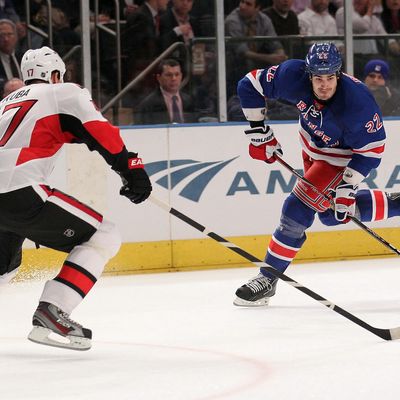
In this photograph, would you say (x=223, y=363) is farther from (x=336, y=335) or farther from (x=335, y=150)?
(x=335, y=150)

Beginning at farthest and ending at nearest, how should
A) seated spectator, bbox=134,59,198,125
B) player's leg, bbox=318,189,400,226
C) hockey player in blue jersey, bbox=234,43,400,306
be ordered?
seated spectator, bbox=134,59,198,125 → player's leg, bbox=318,189,400,226 → hockey player in blue jersey, bbox=234,43,400,306

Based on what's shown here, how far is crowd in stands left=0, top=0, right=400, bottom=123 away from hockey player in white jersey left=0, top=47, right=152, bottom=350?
269 cm

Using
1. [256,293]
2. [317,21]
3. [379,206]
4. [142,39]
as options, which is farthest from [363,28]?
[256,293]

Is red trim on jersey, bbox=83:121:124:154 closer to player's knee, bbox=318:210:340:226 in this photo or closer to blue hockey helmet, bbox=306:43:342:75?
blue hockey helmet, bbox=306:43:342:75

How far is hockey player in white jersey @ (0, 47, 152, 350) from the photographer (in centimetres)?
375

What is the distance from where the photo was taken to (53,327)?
373cm

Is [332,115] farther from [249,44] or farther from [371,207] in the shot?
[249,44]

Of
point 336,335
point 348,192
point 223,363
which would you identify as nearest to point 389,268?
point 348,192

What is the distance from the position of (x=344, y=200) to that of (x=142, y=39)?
2.40 meters

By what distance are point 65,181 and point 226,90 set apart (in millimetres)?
1175

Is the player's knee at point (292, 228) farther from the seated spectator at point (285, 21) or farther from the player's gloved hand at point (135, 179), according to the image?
the seated spectator at point (285, 21)

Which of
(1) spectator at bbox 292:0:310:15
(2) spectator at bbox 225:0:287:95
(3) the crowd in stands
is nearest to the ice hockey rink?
(3) the crowd in stands

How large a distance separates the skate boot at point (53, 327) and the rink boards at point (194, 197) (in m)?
2.33

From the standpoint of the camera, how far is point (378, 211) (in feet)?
17.1
